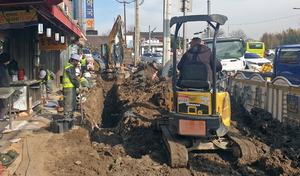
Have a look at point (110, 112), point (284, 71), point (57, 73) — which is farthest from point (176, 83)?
point (57, 73)

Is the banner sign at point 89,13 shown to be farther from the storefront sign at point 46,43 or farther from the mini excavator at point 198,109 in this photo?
the mini excavator at point 198,109

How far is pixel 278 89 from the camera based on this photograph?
734 cm

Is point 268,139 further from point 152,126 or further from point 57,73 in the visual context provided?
point 57,73

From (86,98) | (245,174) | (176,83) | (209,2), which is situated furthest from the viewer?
(209,2)

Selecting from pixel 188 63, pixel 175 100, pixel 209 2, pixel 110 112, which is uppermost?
pixel 209 2

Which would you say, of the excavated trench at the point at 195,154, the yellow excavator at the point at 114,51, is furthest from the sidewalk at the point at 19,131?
the yellow excavator at the point at 114,51

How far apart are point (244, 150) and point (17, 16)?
20.3 feet

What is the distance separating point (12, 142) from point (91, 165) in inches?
87.8

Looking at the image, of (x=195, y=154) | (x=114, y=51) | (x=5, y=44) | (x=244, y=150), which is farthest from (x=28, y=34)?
(x=114, y=51)

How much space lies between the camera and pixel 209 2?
19.4 m

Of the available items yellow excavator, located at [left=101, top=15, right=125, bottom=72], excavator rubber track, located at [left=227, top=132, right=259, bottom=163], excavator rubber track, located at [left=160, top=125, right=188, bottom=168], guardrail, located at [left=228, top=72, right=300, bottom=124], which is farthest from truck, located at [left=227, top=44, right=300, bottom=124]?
yellow excavator, located at [left=101, top=15, right=125, bottom=72]

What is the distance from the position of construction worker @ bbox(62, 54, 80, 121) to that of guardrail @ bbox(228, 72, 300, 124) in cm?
486

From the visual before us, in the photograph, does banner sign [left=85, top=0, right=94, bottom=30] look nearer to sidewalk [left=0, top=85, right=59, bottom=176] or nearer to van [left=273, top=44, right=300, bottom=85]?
sidewalk [left=0, top=85, right=59, bottom=176]

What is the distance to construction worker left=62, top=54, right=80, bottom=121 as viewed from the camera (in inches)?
328
